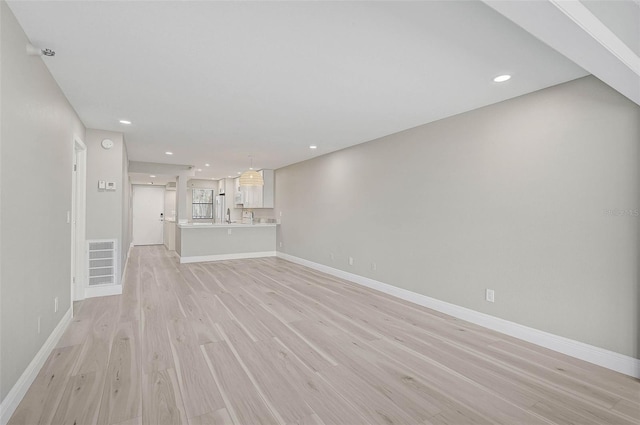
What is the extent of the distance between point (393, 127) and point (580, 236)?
2.53 metres

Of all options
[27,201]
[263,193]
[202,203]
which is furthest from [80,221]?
[202,203]

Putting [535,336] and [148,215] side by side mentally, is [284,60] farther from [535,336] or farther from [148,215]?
[148,215]

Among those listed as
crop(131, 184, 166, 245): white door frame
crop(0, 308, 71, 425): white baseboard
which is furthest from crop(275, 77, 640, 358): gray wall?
crop(131, 184, 166, 245): white door frame

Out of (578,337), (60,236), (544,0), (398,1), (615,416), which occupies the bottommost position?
(615,416)

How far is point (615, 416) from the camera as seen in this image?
74.0 inches

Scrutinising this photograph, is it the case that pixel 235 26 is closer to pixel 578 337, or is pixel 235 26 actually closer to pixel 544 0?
pixel 544 0

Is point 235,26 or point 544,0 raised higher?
point 235,26

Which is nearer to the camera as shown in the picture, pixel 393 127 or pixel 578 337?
pixel 578 337

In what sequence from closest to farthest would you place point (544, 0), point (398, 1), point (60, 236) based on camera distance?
point (544, 0) → point (398, 1) → point (60, 236)

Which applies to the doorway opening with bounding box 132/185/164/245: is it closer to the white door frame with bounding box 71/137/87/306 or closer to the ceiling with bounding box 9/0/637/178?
the white door frame with bounding box 71/137/87/306

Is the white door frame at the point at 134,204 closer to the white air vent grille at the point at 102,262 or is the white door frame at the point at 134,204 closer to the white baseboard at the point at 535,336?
the white air vent grille at the point at 102,262

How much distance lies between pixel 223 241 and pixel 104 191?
3.44 meters

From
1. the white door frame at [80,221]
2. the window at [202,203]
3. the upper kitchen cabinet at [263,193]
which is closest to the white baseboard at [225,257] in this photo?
the upper kitchen cabinet at [263,193]

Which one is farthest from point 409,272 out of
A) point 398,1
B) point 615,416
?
point 398,1
